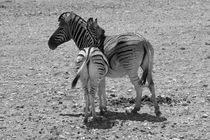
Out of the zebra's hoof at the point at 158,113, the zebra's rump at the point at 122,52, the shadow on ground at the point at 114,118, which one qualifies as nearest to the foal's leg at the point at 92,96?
the shadow on ground at the point at 114,118

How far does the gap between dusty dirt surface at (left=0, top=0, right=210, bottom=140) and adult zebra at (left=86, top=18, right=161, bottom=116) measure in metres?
0.59

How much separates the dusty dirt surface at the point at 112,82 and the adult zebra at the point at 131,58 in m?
0.59

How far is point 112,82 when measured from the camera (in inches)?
547

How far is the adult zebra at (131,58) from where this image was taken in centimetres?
1101

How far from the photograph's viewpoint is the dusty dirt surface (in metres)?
10.2

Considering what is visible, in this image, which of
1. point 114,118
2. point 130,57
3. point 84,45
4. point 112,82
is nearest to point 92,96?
point 114,118

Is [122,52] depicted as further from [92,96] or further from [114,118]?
[114,118]

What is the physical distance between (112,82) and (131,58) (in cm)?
298

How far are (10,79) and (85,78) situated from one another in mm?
4414

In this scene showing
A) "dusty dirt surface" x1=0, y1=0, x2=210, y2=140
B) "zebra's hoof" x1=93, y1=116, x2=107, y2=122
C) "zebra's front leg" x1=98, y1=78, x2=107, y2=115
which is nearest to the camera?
"dusty dirt surface" x1=0, y1=0, x2=210, y2=140

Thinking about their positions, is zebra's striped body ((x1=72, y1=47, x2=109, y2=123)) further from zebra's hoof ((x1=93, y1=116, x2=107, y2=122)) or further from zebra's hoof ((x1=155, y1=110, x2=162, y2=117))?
zebra's hoof ((x1=155, y1=110, x2=162, y2=117))

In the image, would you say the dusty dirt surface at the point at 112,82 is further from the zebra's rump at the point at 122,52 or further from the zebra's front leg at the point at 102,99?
the zebra's rump at the point at 122,52

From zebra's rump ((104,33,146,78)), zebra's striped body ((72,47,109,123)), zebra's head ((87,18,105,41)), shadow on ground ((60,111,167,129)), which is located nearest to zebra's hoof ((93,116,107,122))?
shadow on ground ((60,111,167,129))

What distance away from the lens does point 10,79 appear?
47.2 ft
